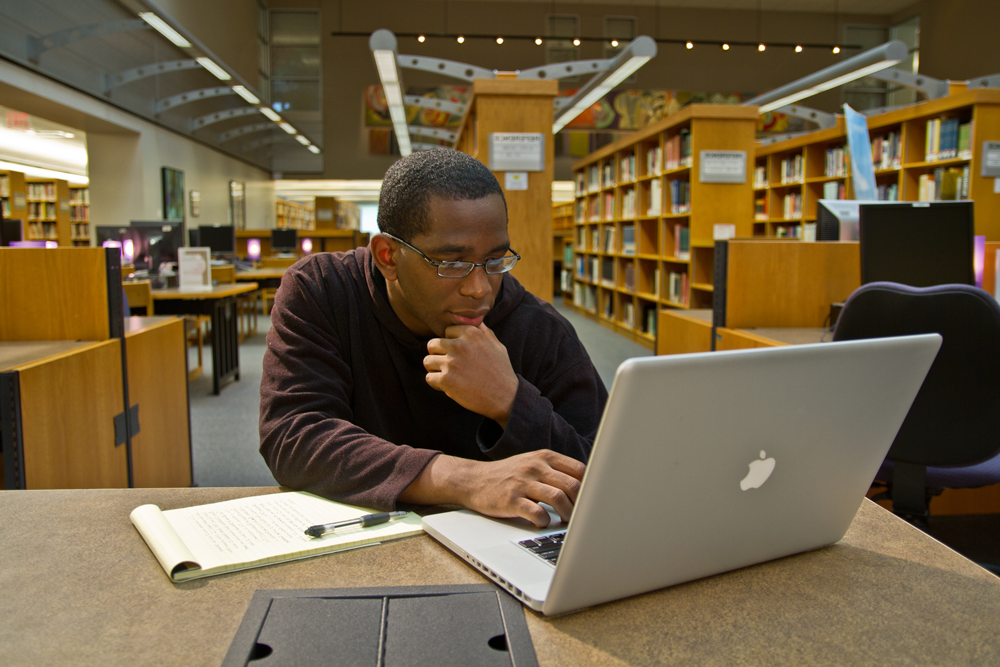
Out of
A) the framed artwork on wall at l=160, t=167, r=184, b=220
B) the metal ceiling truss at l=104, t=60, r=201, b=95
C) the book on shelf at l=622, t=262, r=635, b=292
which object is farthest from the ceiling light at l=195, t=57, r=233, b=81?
the book on shelf at l=622, t=262, r=635, b=292

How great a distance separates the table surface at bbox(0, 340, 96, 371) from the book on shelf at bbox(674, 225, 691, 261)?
15.8 feet

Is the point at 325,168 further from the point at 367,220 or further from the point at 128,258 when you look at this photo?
the point at 128,258

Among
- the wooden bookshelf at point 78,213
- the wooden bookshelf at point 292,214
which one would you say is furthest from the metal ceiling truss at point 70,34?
the wooden bookshelf at point 292,214

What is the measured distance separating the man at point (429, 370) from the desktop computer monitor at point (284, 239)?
9.90 metres

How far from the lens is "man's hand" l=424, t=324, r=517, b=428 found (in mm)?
1023

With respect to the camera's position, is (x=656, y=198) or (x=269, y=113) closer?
(x=656, y=198)

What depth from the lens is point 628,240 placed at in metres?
7.73

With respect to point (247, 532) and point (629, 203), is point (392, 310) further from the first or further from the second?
point (629, 203)

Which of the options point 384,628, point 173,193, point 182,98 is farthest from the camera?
point 173,193

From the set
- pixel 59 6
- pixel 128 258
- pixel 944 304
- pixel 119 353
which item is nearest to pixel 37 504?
pixel 119 353

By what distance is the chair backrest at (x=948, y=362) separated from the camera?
175 centimetres

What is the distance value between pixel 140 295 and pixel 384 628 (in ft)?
15.7

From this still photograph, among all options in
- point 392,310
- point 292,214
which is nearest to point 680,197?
point 392,310

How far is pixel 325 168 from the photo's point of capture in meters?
14.8
